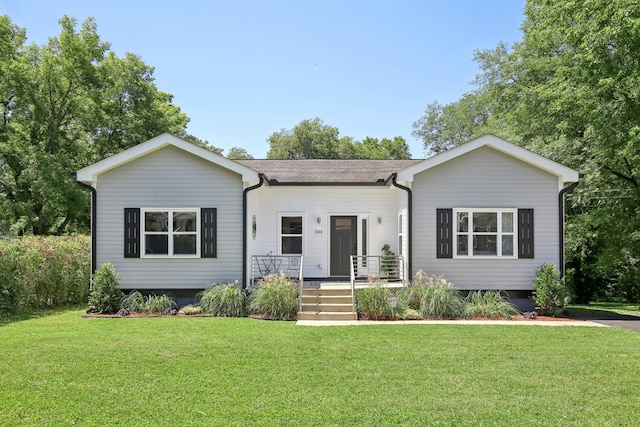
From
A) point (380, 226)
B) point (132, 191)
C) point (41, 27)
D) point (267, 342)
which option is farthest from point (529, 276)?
point (41, 27)

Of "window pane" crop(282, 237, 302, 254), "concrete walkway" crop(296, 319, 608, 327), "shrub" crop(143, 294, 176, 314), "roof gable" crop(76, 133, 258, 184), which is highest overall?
"roof gable" crop(76, 133, 258, 184)

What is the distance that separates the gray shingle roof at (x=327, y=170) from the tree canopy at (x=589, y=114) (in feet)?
19.9

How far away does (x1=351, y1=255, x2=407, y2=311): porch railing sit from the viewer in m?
13.1

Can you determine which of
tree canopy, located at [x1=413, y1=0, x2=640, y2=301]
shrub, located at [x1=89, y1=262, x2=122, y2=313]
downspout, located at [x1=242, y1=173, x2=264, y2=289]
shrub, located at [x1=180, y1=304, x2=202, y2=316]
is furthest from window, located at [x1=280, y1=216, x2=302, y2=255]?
tree canopy, located at [x1=413, y1=0, x2=640, y2=301]

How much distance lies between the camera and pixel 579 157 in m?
17.4

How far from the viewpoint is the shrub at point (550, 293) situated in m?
12.0

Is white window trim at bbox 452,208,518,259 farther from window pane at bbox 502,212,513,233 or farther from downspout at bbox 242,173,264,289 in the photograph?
downspout at bbox 242,173,264,289

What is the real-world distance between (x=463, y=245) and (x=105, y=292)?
9.37 meters

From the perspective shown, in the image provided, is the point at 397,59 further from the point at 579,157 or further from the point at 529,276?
the point at 529,276

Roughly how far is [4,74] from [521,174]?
24.9 metres

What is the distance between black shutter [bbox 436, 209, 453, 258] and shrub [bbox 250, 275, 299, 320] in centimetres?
410

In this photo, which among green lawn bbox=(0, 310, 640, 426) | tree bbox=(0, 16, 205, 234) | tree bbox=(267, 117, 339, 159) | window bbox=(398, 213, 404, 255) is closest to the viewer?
green lawn bbox=(0, 310, 640, 426)

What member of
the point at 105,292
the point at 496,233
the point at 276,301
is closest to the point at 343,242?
the point at 276,301

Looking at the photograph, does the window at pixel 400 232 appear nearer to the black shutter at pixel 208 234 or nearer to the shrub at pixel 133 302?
the black shutter at pixel 208 234
